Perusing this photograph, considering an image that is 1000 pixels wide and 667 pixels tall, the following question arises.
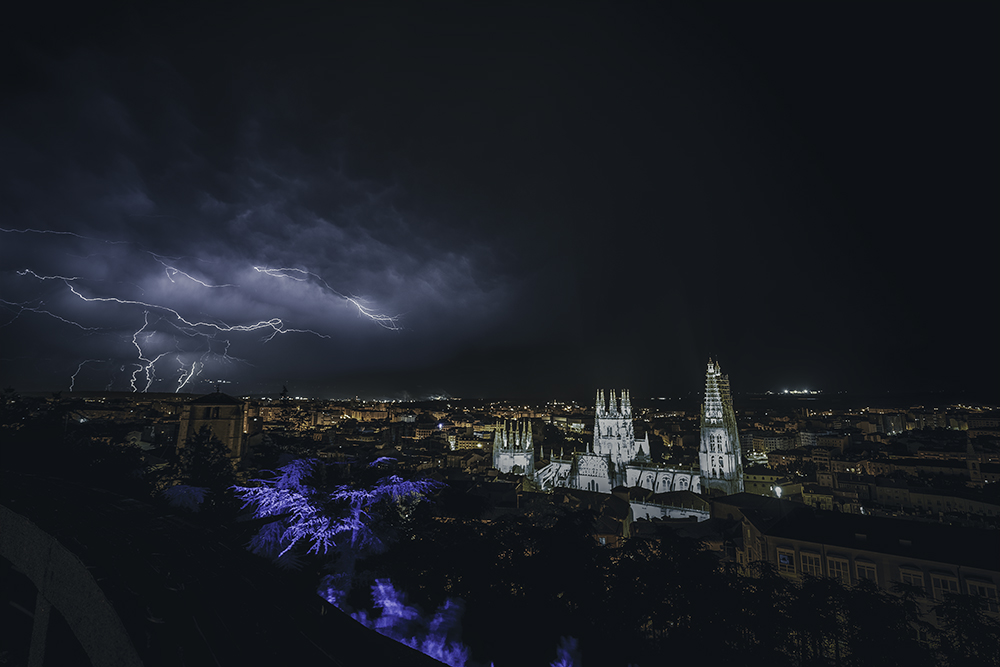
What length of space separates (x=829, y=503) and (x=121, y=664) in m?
76.1

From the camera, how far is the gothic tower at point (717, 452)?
6168cm

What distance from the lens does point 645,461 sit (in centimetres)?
7406

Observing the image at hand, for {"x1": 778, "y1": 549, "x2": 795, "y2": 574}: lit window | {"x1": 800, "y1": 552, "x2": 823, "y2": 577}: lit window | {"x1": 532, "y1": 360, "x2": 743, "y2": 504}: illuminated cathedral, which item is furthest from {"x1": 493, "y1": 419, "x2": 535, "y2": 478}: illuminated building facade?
{"x1": 800, "y1": 552, "x2": 823, "y2": 577}: lit window

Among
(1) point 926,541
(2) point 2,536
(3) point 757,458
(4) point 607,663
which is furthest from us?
(3) point 757,458

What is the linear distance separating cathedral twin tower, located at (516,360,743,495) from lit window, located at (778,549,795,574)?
33.3m

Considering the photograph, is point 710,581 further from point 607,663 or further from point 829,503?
point 829,503

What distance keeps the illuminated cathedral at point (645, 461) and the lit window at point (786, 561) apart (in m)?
33.0

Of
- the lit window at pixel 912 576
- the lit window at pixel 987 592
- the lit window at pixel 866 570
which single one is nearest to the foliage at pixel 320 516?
the lit window at pixel 866 570

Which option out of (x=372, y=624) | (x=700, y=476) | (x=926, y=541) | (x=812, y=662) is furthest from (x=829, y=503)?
(x=372, y=624)

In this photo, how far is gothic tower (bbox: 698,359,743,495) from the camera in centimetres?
6168

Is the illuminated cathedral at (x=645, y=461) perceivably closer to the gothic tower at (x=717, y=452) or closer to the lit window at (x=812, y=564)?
the gothic tower at (x=717, y=452)

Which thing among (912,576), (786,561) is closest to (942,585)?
(912,576)

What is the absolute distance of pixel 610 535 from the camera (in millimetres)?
38344

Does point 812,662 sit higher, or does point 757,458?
point 812,662
